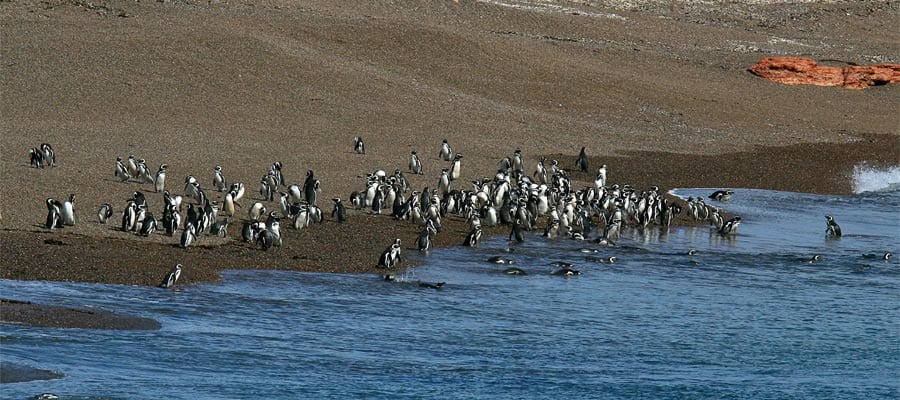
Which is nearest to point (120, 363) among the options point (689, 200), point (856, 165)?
point (689, 200)

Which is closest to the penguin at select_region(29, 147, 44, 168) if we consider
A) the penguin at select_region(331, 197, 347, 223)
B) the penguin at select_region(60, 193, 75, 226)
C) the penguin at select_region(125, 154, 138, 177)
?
the penguin at select_region(125, 154, 138, 177)

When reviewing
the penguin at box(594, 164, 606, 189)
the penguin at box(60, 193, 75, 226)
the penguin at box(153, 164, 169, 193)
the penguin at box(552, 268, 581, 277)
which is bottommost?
the penguin at box(552, 268, 581, 277)

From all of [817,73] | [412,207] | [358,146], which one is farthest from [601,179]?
[817,73]

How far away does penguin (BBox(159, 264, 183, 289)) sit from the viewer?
1773 centimetres

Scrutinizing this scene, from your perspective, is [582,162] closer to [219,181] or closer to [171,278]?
[219,181]

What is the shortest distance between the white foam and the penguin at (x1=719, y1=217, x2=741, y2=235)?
26.6 ft

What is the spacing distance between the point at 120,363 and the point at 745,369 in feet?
23.1

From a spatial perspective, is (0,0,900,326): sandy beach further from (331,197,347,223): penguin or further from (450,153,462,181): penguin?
(450,153,462,181): penguin

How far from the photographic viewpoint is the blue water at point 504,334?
1445cm

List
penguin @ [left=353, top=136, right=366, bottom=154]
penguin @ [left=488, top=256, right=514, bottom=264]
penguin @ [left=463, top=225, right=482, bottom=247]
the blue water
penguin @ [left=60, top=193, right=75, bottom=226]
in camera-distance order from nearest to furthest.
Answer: the blue water
penguin @ [left=60, top=193, right=75, bottom=226]
penguin @ [left=488, top=256, right=514, bottom=264]
penguin @ [left=463, top=225, right=482, bottom=247]
penguin @ [left=353, top=136, right=366, bottom=154]

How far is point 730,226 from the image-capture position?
25.5 m

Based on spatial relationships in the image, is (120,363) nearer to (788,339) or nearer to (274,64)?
(788,339)

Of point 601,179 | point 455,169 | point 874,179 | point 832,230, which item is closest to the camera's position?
point 832,230

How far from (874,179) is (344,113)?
518 inches
